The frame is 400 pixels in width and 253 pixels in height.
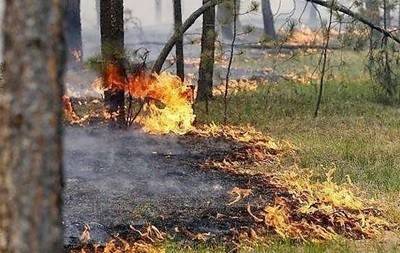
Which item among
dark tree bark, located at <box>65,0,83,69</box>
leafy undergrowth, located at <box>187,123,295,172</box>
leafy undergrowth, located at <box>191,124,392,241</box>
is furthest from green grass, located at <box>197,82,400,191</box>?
dark tree bark, located at <box>65,0,83,69</box>

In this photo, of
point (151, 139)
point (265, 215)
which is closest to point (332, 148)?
point (151, 139)

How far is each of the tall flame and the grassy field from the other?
124 centimetres

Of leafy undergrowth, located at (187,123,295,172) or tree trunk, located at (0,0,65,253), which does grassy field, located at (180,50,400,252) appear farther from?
tree trunk, located at (0,0,65,253)

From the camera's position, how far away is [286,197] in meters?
8.02

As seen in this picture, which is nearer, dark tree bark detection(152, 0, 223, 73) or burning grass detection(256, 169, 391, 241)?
burning grass detection(256, 169, 391, 241)

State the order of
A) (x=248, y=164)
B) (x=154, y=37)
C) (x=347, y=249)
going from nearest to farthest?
(x=347, y=249) < (x=248, y=164) < (x=154, y=37)

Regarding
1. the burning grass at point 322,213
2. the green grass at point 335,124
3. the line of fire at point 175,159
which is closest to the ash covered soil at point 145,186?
the line of fire at point 175,159

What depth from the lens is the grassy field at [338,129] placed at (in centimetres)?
774

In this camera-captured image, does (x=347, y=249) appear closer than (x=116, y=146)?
Yes

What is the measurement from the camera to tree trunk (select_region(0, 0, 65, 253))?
2633 millimetres

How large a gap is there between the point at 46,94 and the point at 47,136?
0.16 meters

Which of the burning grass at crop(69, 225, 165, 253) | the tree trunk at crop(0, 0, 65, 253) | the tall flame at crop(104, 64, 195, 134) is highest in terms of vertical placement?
the tree trunk at crop(0, 0, 65, 253)

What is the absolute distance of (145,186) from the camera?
823 cm

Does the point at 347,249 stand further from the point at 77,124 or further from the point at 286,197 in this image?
the point at 77,124
